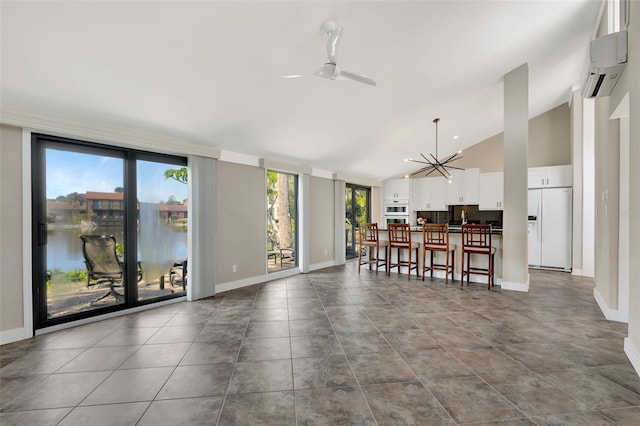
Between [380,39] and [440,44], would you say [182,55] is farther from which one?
[440,44]

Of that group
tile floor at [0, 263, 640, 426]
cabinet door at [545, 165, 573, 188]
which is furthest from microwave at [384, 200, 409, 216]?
tile floor at [0, 263, 640, 426]

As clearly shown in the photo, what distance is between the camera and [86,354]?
2553 mm

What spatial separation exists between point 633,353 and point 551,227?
15.7ft

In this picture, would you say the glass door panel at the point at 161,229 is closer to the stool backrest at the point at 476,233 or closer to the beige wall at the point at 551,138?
the stool backrest at the point at 476,233

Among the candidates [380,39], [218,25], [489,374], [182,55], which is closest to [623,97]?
[380,39]

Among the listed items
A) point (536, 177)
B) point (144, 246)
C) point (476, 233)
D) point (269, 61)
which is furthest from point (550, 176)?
point (144, 246)

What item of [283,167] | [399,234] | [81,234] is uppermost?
[283,167]

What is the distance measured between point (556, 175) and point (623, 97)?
14.0ft

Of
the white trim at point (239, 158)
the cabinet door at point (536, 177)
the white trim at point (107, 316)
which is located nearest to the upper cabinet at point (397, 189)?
the cabinet door at point (536, 177)

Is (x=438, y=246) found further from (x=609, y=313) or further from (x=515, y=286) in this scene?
(x=609, y=313)

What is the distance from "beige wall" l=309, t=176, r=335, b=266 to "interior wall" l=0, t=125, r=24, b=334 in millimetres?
4547

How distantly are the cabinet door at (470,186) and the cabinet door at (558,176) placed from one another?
1538mm

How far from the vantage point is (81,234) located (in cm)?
335

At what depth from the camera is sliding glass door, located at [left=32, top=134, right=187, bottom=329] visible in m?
3.08
